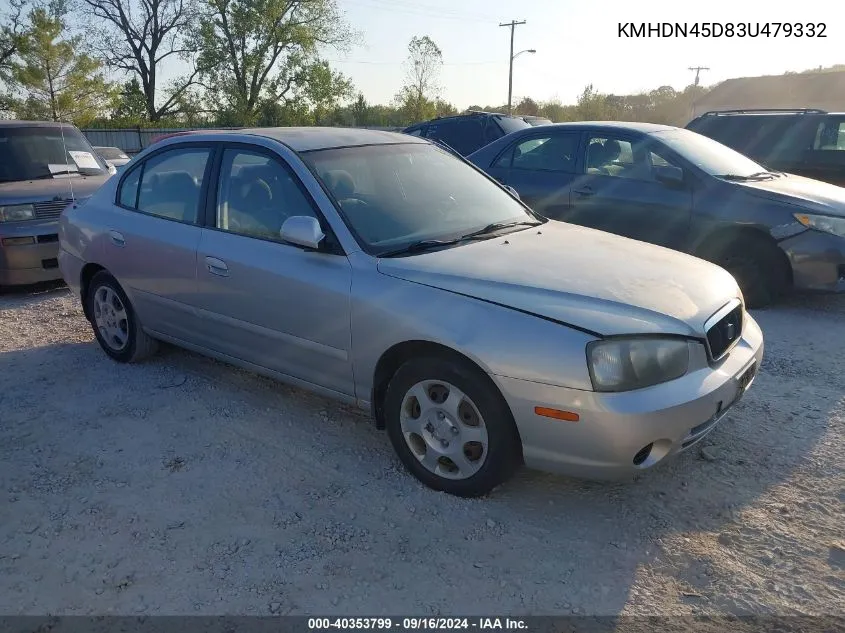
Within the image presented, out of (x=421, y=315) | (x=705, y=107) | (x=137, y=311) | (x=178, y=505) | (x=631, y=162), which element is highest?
(x=705, y=107)

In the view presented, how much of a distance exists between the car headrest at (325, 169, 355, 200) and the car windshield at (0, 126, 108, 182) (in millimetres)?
5599

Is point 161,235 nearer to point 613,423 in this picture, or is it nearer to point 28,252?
point 613,423

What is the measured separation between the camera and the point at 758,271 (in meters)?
5.86

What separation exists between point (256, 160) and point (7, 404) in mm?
2242

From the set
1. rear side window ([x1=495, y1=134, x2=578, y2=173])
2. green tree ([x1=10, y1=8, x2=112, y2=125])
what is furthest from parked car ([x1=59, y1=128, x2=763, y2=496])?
green tree ([x1=10, y1=8, x2=112, y2=125])

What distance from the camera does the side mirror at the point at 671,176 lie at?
6.03m

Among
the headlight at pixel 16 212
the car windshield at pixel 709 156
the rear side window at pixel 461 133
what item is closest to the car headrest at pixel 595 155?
the car windshield at pixel 709 156

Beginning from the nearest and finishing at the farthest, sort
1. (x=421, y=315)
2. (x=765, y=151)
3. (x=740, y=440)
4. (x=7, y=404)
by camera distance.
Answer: (x=421, y=315)
(x=740, y=440)
(x=7, y=404)
(x=765, y=151)

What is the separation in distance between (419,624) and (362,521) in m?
0.68

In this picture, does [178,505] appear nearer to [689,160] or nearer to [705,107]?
[689,160]

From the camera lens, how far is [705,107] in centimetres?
4956

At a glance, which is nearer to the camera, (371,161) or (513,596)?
(513,596)

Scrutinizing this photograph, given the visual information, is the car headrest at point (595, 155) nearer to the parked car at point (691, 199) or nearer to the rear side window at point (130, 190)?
the parked car at point (691, 199)

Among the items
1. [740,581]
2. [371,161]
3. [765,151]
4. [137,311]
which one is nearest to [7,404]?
[137,311]
